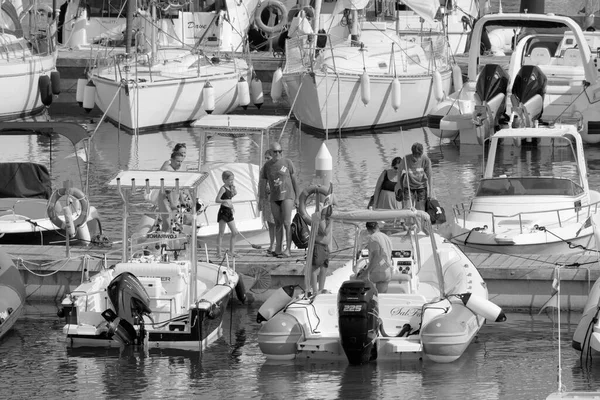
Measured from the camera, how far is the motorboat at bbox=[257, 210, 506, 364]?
49.6ft

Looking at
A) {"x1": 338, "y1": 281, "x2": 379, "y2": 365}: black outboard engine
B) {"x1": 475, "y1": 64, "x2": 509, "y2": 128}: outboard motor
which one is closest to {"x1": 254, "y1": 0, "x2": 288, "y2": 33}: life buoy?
{"x1": 475, "y1": 64, "x2": 509, "y2": 128}: outboard motor

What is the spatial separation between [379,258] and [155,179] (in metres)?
2.67

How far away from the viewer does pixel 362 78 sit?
3328 cm

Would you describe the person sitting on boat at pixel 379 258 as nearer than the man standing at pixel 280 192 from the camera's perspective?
Yes

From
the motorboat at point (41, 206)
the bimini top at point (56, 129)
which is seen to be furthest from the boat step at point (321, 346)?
the bimini top at point (56, 129)

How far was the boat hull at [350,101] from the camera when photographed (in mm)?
33375

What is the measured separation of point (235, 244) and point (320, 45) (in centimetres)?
1857

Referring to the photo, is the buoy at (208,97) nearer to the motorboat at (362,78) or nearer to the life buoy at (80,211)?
the motorboat at (362,78)

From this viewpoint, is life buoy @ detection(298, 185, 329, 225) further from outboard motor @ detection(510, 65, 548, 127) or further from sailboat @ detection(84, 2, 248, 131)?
sailboat @ detection(84, 2, 248, 131)

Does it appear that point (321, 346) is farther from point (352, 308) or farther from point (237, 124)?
point (237, 124)

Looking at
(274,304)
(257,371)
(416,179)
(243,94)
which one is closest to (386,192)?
(416,179)

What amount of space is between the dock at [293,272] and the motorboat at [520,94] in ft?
39.5

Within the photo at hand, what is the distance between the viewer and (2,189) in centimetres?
2159

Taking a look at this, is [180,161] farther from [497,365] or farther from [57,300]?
[497,365]
